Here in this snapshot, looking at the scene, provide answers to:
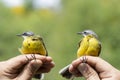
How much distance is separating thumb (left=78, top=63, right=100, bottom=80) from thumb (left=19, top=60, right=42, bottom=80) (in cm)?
39

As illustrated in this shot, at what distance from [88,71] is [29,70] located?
1.78 ft

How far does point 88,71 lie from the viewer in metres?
5.71

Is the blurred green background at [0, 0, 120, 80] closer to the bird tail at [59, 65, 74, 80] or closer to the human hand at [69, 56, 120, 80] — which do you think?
the bird tail at [59, 65, 74, 80]

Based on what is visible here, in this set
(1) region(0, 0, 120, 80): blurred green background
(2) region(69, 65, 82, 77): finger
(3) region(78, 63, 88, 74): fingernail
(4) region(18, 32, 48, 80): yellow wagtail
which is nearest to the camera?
(3) region(78, 63, 88, 74): fingernail

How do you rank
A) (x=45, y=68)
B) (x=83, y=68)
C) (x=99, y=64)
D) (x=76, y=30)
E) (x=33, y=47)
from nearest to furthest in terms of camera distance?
(x=99, y=64) → (x=83, y=68) → (x=45, y=68) → (x=33, y=47) → (x=76, y=30)

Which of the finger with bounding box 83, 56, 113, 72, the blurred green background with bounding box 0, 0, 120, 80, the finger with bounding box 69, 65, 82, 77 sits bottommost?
the blurred green background with bounding box 0, 0, 120, 80

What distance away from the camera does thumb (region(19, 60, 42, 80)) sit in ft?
19.0

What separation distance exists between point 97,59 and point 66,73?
558 mm

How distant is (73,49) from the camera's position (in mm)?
23172

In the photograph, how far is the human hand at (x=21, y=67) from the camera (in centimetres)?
578

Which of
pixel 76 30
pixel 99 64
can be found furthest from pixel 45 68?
pixel 76 30

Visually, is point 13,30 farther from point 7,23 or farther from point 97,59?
point 97,59

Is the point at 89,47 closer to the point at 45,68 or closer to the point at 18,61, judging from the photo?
the point at 45,68

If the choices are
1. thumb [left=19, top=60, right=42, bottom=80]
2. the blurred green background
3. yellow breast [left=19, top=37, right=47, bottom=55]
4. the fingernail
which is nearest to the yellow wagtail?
yellow breast [left=19, top=37, right=47, bottom=55]
